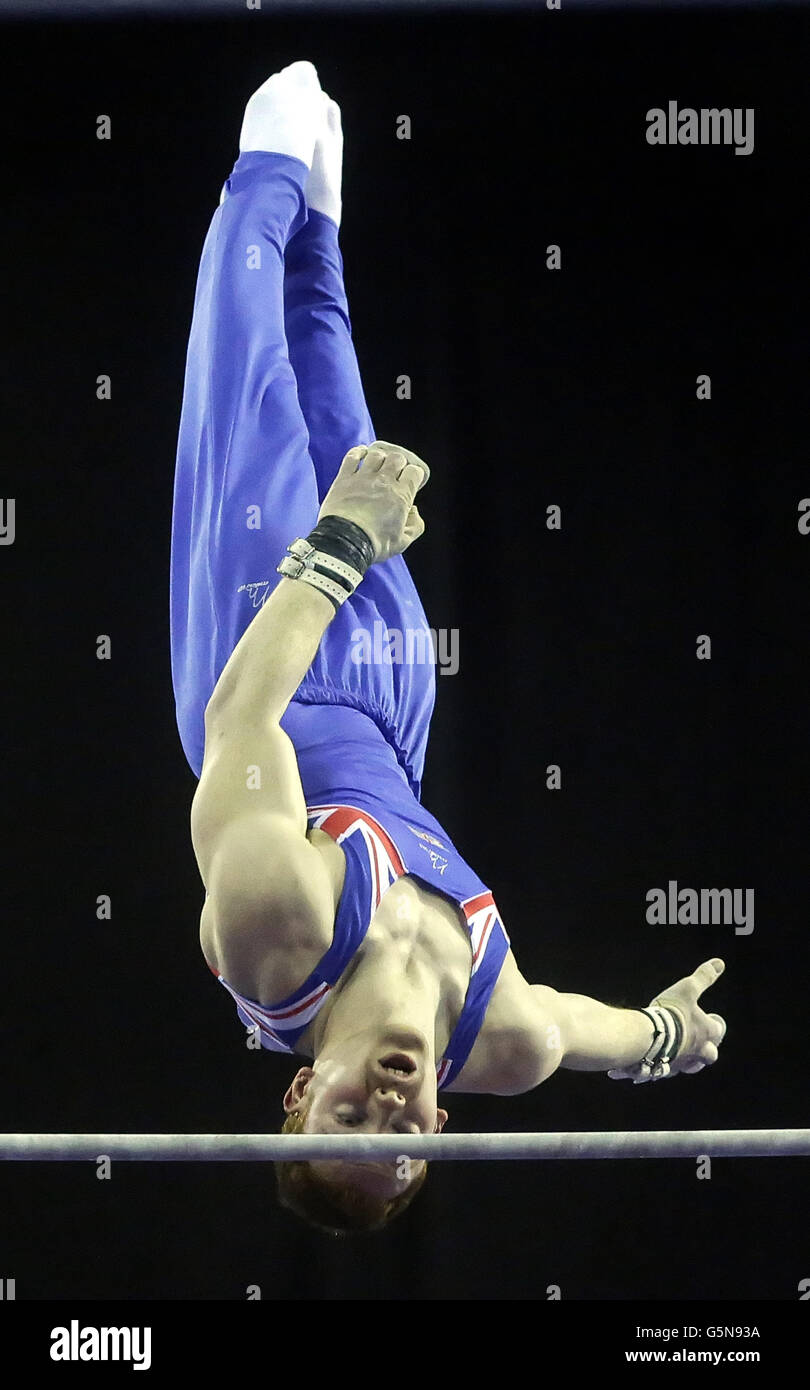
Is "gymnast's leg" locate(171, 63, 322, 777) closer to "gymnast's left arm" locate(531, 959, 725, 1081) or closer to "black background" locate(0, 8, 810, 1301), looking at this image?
"black background" locate(0, 8, 810, 1301)

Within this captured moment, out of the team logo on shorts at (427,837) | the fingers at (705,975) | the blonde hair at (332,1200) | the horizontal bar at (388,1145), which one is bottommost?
the blonde hair at (332,1200)

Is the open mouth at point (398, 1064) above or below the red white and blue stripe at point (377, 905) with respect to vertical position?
below

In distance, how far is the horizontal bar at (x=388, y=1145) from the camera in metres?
1.92

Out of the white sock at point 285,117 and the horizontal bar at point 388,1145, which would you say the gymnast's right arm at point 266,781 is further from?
the white sock at point 285,117

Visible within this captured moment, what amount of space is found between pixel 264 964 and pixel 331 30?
1588mm

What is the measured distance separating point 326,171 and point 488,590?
2.27 ft

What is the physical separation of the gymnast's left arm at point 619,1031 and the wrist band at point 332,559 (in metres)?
0.64

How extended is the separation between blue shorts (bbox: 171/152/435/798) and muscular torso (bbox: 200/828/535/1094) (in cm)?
23

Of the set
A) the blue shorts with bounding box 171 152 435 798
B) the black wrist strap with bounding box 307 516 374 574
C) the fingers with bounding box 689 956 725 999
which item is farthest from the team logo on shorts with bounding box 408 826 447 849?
the fingers with bounding box 689 956 725 999

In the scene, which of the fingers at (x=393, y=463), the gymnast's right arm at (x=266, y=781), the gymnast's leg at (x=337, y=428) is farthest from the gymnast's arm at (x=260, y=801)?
the fingers at (x=393, y=463)

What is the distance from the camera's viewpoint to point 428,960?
213 cm

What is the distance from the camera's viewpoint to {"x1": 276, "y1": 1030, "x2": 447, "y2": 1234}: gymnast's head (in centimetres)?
205

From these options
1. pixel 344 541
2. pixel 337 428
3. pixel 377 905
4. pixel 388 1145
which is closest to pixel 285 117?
pixel 337 428
